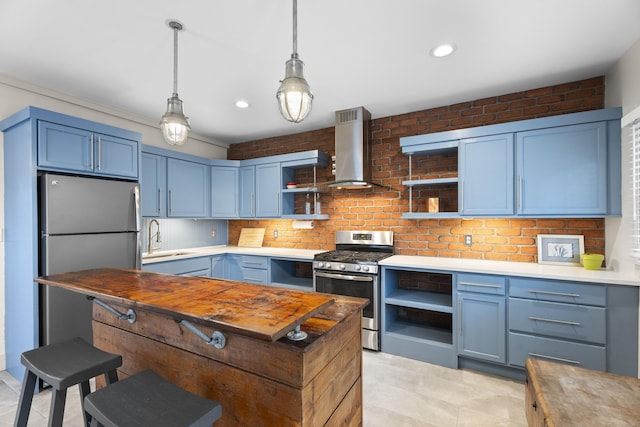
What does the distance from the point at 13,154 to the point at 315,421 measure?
318cm

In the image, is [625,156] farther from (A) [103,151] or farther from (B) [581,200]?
(A) [103,151]

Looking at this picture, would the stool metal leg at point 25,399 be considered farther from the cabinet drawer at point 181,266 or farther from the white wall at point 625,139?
the white wall at point 625,139

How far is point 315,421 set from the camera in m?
1.16

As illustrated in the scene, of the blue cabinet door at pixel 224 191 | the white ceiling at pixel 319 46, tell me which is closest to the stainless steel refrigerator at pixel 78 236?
the white ceiling at pixel 319 46

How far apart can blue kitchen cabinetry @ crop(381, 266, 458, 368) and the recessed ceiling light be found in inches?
72.9

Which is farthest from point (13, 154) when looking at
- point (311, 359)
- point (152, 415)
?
point (311, 359)

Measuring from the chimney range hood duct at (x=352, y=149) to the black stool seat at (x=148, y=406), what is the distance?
2638 mm

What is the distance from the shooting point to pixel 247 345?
1.21 m

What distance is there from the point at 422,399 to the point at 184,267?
2.88 meters

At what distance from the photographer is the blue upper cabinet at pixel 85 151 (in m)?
2.34

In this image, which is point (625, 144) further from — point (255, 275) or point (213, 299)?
point (255, 275)

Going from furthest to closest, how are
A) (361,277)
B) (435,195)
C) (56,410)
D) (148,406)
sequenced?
(435,195), (361,277), (56,410), (148,406)

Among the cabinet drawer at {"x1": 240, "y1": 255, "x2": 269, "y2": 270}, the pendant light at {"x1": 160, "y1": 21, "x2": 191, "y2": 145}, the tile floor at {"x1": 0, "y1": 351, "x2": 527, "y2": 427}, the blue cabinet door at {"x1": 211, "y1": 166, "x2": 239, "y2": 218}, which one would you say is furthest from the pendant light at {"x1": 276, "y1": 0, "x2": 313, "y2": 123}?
the blue cabinet door at {"x1": 211, "y1": 166, "x2": 239, "y2": 218}

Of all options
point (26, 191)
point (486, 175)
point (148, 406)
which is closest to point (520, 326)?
point (486, 175)
